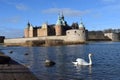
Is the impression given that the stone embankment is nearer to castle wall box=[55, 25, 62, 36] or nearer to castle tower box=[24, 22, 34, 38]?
castle wall box=[55, 25, 62, 36]

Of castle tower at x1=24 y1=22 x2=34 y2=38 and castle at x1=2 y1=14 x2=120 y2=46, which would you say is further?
castle tower at x1=24 y1=22 x2=34 y2=38

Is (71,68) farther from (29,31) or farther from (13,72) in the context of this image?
(29,31)

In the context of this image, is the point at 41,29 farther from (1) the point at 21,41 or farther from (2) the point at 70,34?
(2) the point at 70,34

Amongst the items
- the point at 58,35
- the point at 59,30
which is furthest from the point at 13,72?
the point at 59,30

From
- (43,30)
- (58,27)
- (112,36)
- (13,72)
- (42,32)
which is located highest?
(58,27)

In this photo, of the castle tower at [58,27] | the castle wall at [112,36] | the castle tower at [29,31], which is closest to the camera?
the castle tower at [58,27]

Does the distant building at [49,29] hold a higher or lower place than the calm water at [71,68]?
higher

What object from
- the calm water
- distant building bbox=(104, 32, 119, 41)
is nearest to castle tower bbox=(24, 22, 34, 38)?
distant building bbox=(104, 32, 119, 41)

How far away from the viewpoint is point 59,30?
13362cm

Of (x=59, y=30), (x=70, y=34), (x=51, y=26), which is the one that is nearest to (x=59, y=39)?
(x=70, y=34)

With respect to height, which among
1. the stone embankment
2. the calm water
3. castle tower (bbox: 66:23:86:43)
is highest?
castle tower (bbox: 66:23:86:43)

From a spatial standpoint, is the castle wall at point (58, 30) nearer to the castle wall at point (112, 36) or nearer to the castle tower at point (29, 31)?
the castle tower at point (29, 31)

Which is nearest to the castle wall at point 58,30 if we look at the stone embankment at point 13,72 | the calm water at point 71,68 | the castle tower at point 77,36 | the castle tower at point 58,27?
the castle tower at point 58,27

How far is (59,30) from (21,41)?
17047 mm
